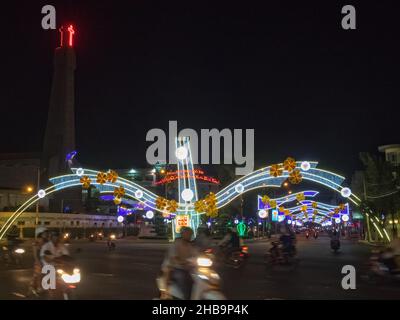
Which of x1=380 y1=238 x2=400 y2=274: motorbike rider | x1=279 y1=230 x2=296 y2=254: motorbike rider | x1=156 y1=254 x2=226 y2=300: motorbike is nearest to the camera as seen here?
x1=156 y1=254 x2=226 y2=300: motorbike

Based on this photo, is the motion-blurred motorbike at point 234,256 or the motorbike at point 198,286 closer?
the motorbike at point 198,286

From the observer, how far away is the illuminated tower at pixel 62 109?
74.0 meters

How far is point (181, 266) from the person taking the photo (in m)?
8.73

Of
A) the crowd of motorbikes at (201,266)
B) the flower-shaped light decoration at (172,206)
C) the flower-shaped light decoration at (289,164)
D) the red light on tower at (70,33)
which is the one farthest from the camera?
the red light on tower at (70,33)

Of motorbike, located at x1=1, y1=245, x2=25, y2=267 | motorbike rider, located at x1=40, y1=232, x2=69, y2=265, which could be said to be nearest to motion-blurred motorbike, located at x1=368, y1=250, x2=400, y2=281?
motorbike rider, located at x1=40, y1=232, x2=69, y2=265

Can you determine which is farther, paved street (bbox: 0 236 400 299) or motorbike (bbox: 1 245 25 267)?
motorbike (bbox: 1 245 25 267)

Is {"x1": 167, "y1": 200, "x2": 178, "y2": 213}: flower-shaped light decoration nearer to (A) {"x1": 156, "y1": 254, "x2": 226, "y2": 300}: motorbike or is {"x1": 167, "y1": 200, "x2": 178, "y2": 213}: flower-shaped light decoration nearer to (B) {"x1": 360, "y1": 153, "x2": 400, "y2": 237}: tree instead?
(B) {"x1": 360, "y1": 153, "x2": 400, "y2": 237}: tree

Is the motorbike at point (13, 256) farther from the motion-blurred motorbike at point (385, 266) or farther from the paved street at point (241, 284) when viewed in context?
the motion-blurred motorbike at point (385, 266)

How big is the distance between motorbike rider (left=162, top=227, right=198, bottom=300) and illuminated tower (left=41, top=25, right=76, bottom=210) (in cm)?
6791

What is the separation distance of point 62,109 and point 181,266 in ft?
225

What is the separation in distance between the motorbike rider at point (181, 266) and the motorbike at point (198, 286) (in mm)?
60

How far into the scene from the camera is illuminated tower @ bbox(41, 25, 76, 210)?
243 ft

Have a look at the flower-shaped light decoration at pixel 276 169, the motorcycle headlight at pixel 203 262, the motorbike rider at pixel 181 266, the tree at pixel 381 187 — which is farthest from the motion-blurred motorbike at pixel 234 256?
the tree at pixel 381 187

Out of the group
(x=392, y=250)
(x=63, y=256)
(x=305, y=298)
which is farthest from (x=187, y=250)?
(x=392, y=250)
